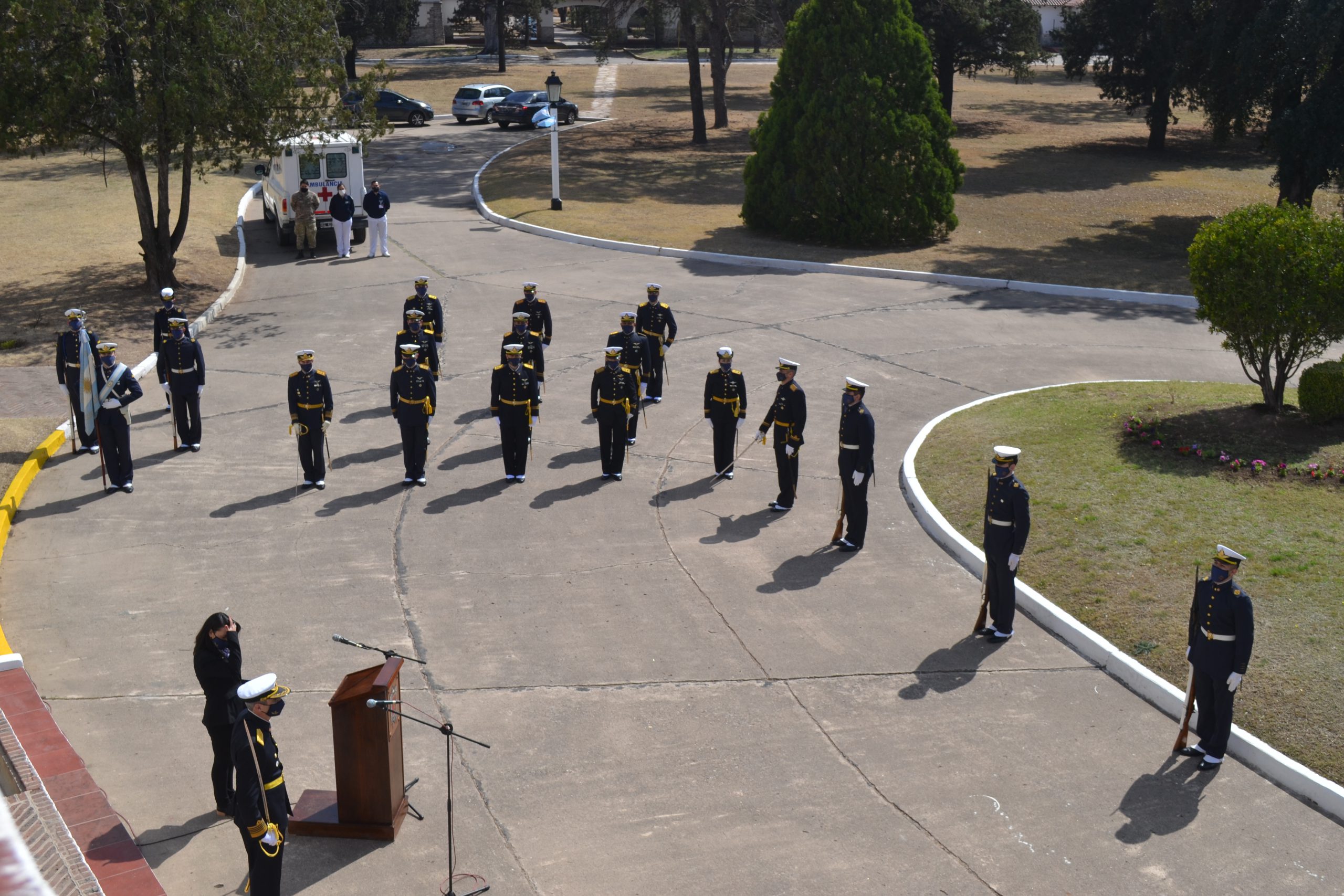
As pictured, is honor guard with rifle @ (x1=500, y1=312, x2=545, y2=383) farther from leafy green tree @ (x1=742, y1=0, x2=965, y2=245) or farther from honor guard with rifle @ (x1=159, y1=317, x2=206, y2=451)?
leafy green tree @ (x1=742, y1=0, x2=965, y2=245)

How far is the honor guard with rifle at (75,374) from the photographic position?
14.1m

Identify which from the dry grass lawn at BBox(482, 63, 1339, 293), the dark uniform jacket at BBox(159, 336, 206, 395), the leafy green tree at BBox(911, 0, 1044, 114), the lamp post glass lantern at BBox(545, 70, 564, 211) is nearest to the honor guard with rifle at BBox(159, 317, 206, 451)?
the dark uniform jacket at BBox(159, 336, 206, 395)

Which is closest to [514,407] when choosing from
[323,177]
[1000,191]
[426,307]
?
[426,307]

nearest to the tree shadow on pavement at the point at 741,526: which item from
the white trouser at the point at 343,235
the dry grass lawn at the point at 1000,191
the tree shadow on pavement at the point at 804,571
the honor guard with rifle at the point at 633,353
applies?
the tree shadow on pavement at the point at 804,571

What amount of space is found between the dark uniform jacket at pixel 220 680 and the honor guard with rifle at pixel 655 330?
9451mm

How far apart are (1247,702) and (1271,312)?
6.70m

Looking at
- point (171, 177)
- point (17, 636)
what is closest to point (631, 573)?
point (17, 636)

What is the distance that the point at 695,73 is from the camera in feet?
137

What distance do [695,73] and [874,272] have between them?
1971 centimetres

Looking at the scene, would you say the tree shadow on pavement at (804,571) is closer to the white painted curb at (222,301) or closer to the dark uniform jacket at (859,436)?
the dark uniform jacket at (859,436)

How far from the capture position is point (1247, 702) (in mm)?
9336

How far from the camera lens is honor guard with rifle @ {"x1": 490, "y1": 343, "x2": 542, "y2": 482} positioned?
1374 centimetres

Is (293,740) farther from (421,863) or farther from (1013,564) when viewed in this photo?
(1013,564)

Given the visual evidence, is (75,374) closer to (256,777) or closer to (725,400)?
(725,400)
